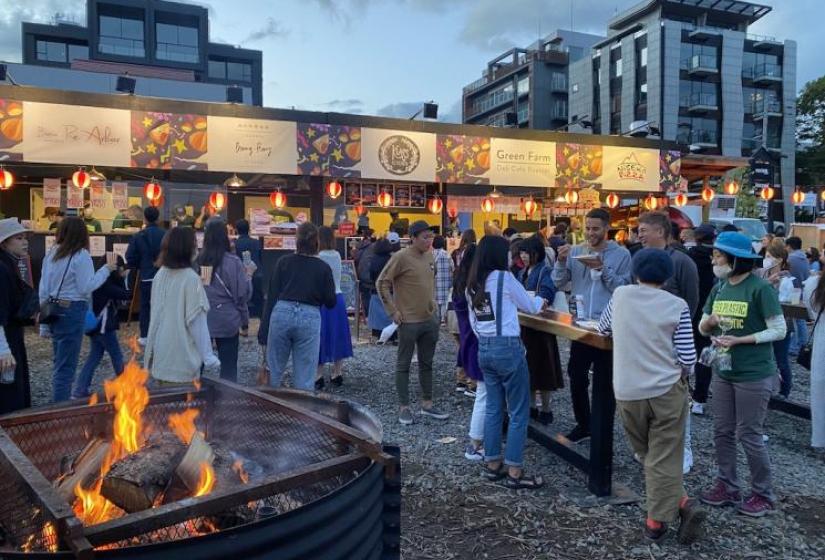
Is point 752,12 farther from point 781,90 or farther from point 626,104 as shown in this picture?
point 626,104

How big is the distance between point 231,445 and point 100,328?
3.47 metres

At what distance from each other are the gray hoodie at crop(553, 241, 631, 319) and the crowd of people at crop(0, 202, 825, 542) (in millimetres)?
11

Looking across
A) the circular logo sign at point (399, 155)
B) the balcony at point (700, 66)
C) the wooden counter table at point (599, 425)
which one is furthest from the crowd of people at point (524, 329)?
the balcony at point (700, 66)

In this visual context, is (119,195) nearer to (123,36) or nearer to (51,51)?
(123,36)

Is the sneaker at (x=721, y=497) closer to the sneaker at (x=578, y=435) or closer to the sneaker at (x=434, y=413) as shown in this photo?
the sneaker at (x=578, y=435)

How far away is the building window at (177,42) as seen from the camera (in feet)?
143

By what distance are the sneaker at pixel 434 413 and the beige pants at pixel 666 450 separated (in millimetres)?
2547

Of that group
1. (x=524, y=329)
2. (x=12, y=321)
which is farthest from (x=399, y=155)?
(x=12, y=321)

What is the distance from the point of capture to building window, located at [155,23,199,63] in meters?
43.6

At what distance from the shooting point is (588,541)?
11.5 feet

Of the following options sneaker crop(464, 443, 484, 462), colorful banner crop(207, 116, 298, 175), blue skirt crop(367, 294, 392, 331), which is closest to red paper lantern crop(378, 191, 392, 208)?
colorful banner crop(207, 116, 298, 175)

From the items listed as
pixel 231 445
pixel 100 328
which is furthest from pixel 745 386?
pixel 100 328

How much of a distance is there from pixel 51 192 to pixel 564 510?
11757mm

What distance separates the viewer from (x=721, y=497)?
3973mm
